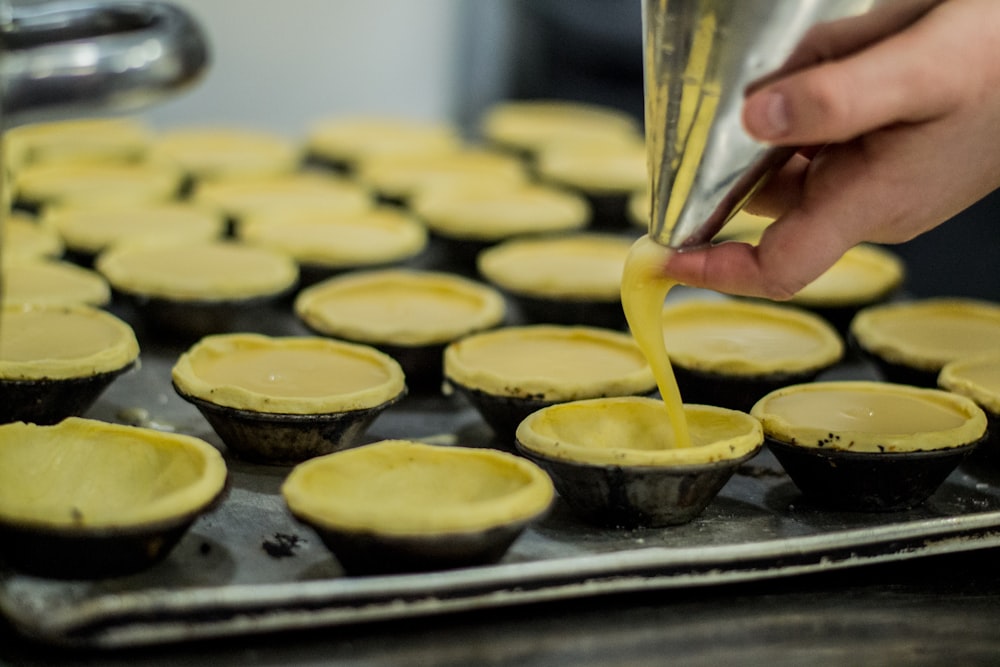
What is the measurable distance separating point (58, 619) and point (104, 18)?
118 centimetres

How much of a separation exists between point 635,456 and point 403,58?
483 centimetres

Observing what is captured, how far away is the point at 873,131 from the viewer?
1.84 meters

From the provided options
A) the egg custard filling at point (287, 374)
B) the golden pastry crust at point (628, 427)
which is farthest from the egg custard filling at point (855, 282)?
the egg custard filling at point (287, 374)

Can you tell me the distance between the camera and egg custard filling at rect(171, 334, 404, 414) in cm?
213

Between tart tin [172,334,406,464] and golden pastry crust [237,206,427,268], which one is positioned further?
golden pastry crust [237,206,427,268]

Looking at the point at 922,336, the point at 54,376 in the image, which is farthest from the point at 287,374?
the point at 922,336

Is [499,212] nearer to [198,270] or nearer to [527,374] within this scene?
[198,270]

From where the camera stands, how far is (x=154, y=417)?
2.45 metres

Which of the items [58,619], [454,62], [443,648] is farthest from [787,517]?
[454,62]

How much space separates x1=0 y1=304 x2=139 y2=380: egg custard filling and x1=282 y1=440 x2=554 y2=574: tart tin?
1.99ft

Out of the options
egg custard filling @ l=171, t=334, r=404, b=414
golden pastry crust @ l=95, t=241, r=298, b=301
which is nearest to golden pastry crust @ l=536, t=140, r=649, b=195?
golden pastry crust @ l=95, t=241, r=298, b=301

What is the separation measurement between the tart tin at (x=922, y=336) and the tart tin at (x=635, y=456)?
688 millimetres

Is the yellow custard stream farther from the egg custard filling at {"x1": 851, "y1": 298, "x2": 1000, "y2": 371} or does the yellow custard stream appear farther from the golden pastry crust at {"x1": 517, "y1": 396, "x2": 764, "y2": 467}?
the egg custard filling at {"x1": 851, "y1": 298, "x2": 1000, "y2": 371}

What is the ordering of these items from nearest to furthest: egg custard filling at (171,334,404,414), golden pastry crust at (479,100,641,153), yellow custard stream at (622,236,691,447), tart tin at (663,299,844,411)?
yellow custard stream at (622,236,691,447), egg custard filling at (171,334,404,414), tart tin at (663,299,844,411), golden pastry crust at (479,100,641,153)
